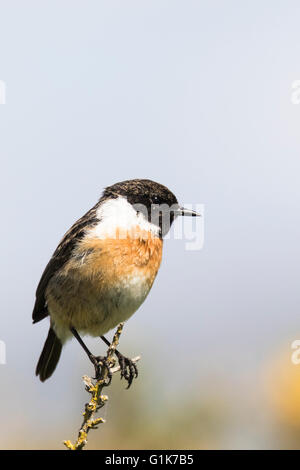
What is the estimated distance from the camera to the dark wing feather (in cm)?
615

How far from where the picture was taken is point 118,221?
605cm

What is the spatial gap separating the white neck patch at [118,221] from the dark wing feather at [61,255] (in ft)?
0.32

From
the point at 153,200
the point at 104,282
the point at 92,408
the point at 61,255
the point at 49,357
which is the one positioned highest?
the point at 153,200

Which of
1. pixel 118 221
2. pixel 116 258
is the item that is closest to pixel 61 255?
pixel 118 221

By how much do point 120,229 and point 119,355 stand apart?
41.1 inches

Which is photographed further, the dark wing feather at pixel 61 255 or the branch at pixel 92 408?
the dark wing feather at pixel 61 255

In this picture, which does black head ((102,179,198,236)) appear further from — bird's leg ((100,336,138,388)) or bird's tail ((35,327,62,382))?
bird's tail ((35,327,62,382))

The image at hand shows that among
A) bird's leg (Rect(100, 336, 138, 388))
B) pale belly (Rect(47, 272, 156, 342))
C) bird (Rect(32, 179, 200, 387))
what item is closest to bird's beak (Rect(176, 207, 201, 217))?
bird (Rect(32, 179, 200, 387))

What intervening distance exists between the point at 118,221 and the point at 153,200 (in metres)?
0.42

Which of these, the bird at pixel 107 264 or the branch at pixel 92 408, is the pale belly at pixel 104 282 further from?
the branch at pixel 92 408

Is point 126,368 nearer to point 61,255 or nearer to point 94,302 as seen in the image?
point 94,302

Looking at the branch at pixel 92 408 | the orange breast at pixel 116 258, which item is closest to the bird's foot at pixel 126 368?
the orange breast at pixel 116 258

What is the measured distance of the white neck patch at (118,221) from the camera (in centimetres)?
593
